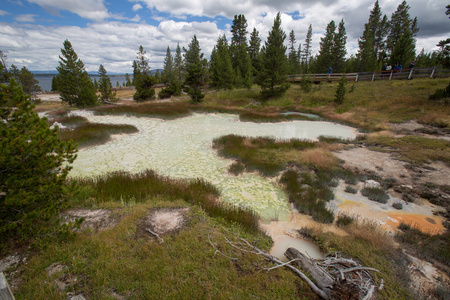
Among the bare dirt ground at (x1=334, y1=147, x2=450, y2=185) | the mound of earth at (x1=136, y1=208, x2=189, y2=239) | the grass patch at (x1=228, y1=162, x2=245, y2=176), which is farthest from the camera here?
the grass patch at (x1=228, y1=162, x2=245, y2=176)

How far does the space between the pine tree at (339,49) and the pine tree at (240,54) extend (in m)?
18.4

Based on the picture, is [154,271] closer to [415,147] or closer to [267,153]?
[267,153]

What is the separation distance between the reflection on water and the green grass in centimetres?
264

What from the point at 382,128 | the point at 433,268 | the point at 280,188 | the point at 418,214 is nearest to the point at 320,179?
the point at 280,188

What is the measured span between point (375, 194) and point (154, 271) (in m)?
7.78

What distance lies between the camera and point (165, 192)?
22.2 ft

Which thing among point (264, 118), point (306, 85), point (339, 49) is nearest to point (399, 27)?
point (339, 49)

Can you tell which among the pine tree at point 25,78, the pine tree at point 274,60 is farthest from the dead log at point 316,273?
the pine tree at point 25,78

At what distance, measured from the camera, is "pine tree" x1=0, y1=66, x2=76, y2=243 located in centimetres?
314

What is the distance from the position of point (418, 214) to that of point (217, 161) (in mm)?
7951

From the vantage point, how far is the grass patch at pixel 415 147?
33.3ft

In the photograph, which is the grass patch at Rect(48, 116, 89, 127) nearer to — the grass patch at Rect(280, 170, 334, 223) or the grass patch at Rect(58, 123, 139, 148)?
the grass patch at Rect(58, 123, 139, 148)

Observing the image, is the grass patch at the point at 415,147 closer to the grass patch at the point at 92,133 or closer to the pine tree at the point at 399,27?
the grass patch at the point at 92,133

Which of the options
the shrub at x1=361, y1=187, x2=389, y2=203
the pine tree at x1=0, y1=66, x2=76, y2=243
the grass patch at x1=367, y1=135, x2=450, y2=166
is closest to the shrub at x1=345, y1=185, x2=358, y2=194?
the shrub at x1=361, y1=187, x2=389, y2=203
